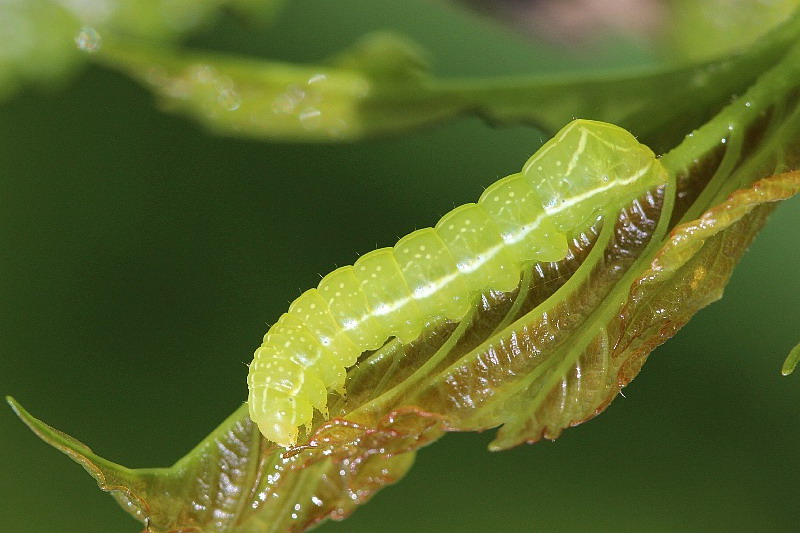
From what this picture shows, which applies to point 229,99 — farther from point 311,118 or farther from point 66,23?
point 66,23

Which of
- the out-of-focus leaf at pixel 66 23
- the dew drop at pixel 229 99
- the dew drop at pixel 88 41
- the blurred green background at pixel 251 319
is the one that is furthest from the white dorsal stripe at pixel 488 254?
the out-of-focus leaf at pixel 66 23

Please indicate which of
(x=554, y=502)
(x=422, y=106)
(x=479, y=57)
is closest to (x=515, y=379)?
(x=422, y=106)

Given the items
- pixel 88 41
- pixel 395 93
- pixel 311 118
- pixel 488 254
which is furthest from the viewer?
pixel 88 41

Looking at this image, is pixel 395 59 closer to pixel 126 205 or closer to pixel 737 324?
pixel 126 205

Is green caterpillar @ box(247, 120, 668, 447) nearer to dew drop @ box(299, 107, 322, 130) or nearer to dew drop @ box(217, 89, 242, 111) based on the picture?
dew drop @ box(299, 107, 322, 130)

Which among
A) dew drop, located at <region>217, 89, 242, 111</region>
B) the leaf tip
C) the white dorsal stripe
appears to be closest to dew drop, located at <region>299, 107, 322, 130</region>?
dew drop, located at <region>217, 89, 242, 111</region>

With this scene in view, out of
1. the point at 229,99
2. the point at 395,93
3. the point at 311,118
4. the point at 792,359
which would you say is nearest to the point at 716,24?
the point at 395,93
